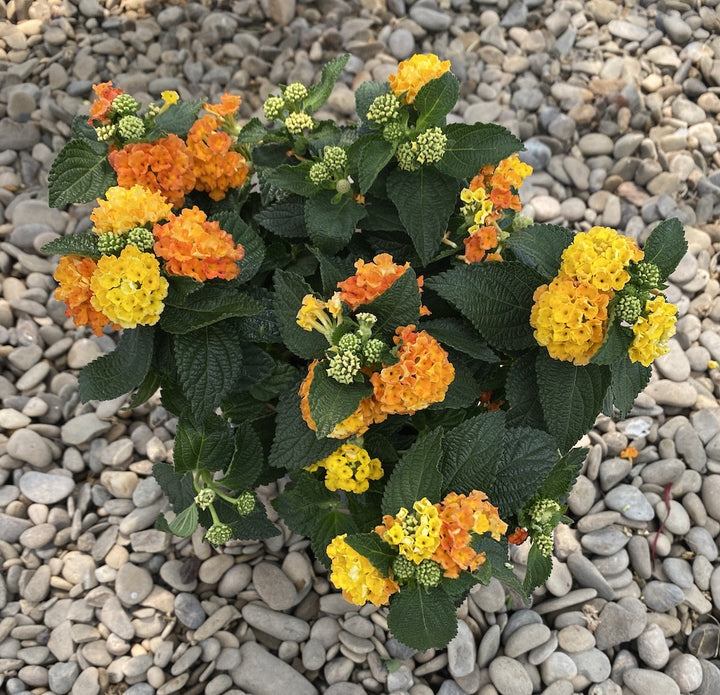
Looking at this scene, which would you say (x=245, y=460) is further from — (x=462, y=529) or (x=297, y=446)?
(x=462, y=529)

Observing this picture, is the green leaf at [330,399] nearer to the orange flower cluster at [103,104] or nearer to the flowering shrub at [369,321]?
the flowering shrub at [369,321]

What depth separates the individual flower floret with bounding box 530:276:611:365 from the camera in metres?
1.45

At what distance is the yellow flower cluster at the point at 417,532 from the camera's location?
1.30 metres

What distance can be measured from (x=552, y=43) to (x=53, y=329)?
2532 mm

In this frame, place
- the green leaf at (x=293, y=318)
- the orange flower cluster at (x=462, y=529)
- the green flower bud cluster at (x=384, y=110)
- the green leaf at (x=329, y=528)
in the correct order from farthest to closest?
the green leaf at (x=329, y=528)
the green flower bud cluster at (x=384, y=110)
the green leaf at (x=293, y=318)
the orange flower cluster at (x=462, y=529)

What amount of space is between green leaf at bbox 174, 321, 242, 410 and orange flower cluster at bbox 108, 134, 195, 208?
348 mm

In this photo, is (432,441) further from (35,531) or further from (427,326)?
(35,531)

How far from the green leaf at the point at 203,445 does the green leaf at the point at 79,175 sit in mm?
573

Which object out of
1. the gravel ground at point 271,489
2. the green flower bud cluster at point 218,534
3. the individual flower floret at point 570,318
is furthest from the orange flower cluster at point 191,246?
the gravel ground at point 271,489

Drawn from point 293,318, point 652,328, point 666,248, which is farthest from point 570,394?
point 293,318

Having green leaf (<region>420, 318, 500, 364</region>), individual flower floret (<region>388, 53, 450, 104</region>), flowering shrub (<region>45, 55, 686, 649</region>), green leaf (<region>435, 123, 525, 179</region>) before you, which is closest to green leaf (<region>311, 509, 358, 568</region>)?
flowering shrub (<region>45, 55, 686, 649</region>)

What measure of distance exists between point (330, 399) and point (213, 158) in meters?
0.74

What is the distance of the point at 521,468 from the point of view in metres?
1.57

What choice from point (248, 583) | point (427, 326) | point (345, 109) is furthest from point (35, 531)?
point (345, 109)
